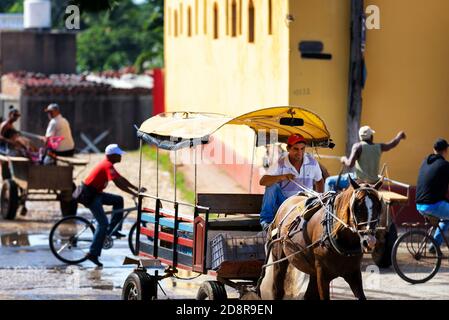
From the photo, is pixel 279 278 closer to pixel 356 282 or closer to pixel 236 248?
pixel 236 248

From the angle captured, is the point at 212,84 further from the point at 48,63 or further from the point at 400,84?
the point at 48,63

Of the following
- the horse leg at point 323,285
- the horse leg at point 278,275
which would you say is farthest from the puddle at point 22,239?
the horse leg at point 323,285

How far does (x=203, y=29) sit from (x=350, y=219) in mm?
19037

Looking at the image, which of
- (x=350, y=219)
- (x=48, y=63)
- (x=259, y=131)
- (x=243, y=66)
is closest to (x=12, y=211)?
(x=243, y=66)

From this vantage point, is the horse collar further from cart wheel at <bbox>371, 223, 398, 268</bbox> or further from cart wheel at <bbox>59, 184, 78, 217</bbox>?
cart wheel at <bbox>59, 184, 78, 217</bbox>

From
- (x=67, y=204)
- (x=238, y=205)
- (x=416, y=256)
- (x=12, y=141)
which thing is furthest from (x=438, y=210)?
(x=12, y=141)

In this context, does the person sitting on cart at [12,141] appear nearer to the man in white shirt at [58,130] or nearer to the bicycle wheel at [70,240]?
the man in white shirt at [58,130]

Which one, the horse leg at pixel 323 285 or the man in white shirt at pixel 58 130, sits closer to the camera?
the horse leg at pixel 323 285

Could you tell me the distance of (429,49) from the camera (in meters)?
20.4

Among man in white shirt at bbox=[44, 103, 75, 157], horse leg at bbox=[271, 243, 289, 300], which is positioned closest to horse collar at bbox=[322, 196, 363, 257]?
horse leg at bbox=[271, 243, 289, 300]

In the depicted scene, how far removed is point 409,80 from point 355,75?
103 centimetres

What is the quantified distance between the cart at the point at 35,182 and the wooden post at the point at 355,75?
4.45 m

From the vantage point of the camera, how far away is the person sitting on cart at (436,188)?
1622 cm

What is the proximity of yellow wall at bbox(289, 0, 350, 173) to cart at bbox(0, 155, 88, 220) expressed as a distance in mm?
3879
